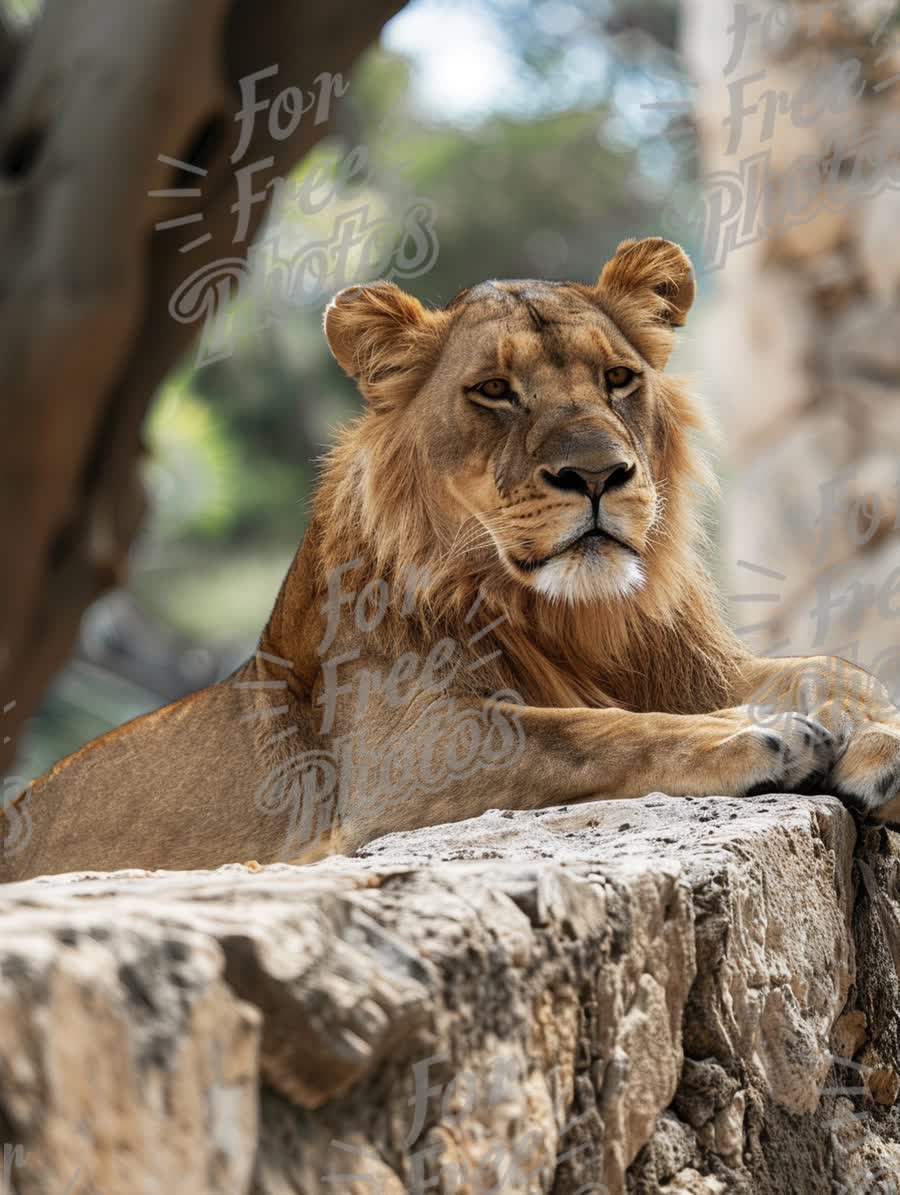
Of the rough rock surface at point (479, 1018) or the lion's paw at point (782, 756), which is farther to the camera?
the lion's paw at point (782, 756)

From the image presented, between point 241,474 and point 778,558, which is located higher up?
point 241,474

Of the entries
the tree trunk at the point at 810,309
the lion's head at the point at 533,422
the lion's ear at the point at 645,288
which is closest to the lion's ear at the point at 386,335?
the lion's head at the point at 533,422

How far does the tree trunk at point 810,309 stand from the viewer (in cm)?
868

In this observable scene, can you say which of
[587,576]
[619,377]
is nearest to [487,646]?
[587,576]

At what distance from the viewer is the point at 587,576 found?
260 centimetres

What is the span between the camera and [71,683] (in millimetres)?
14984

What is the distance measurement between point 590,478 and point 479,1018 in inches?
52.4

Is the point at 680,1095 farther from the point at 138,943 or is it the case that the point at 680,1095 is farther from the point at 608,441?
the point at 608,441

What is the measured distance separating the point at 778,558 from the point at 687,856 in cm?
744

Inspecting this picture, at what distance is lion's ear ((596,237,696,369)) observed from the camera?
3072 millimetres

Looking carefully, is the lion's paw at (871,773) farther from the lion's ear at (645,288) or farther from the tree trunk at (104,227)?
the tree trunk at (104,227)

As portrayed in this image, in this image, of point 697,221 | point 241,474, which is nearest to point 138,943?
point 697,221

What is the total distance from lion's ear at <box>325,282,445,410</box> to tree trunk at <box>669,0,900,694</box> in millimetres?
5544

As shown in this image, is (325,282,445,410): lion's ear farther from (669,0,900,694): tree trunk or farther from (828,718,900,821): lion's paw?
(669,0,900,694): tree trunk
